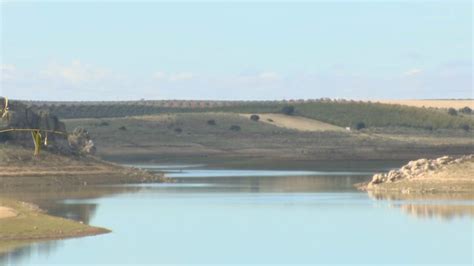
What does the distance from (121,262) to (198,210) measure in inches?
813

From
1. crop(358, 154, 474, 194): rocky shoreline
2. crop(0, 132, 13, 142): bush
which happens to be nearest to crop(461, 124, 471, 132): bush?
crop(358, 154, 474, 194): rocky shoreline

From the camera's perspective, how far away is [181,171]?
4038 inches

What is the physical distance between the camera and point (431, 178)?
7838 centimetres

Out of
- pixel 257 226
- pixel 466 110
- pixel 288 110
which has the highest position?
pixel 466 110

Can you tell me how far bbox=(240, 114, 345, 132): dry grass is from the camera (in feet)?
527

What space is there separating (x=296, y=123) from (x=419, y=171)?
85379 millimetres

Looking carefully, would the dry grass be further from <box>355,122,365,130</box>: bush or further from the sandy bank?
the sandy bank

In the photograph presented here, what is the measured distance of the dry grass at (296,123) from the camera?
161 metres

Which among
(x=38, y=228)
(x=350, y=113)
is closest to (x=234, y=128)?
(x=350, y=113)

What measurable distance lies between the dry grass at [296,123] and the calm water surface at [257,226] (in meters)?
75.8

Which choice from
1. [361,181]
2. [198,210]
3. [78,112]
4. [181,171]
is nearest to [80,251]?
[198,210]

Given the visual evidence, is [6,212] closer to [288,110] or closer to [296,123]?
[296,123]

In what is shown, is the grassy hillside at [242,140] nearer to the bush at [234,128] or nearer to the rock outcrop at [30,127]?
the bush at [234,128]

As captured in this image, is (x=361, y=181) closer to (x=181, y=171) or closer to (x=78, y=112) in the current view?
(x=181, y=171)
